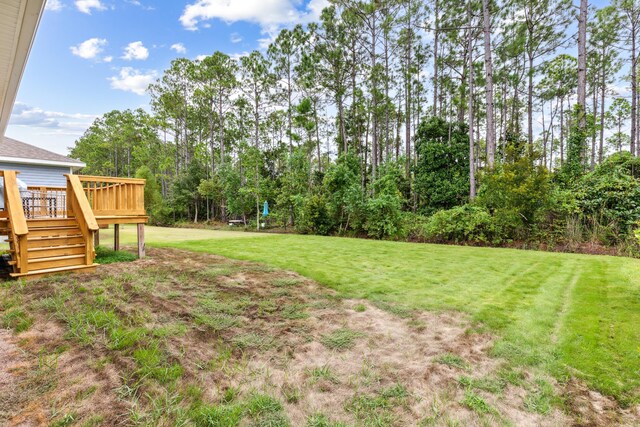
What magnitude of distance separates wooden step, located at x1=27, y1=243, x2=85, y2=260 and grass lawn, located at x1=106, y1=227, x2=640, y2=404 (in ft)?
8.65

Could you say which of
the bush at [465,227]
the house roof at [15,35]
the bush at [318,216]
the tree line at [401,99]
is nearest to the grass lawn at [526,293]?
the bush at [465,227]

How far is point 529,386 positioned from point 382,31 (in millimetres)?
16078

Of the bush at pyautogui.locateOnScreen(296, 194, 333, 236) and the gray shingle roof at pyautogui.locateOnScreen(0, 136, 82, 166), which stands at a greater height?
the gray shingle roof at pyautogui.locateOnScreen(0, 136, 82, 166)

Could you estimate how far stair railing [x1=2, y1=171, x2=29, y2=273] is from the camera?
4.20 metres

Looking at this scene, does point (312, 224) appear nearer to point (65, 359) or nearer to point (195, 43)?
point (65, 359)

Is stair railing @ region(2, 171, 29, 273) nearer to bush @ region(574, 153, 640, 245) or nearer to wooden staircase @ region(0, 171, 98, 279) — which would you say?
wooden staircase @ region(0, 171, 98, 279)

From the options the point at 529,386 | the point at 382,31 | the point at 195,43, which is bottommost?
the point at 529,386

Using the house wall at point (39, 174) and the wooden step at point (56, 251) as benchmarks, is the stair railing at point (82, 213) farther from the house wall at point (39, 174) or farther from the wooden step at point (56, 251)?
the house wall at point (39, 174)

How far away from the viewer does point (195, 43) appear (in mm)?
17375

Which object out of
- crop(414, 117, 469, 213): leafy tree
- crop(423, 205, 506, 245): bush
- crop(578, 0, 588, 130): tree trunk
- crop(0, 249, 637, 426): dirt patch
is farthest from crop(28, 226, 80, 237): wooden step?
crop(578, 0, 588, 130): tree trunk

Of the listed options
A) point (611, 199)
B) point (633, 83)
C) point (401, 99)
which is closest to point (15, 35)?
point (611, 199)

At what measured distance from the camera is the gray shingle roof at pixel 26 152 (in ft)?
33.5

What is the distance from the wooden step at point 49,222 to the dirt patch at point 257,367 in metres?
1.77

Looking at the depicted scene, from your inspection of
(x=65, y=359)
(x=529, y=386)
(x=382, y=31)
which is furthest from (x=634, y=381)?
(x=382, y=31)
